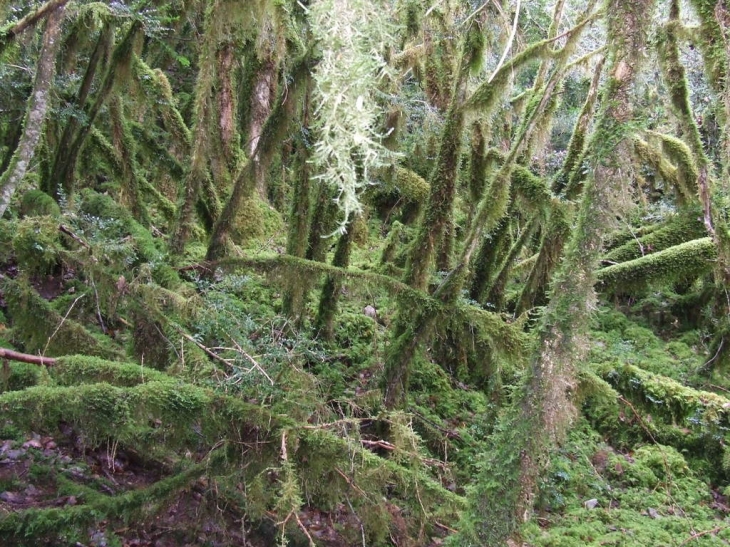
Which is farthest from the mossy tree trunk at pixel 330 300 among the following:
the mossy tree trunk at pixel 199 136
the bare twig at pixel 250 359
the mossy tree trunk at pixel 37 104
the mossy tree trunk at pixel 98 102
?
the mossy tree trunk at pixel 37 104

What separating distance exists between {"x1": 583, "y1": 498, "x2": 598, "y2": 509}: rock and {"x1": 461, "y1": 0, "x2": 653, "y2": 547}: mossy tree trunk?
10.5 feet

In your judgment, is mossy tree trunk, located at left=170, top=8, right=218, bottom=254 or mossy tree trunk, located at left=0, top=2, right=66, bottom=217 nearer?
mossy tree trunk, located at left=0, top=2, right=66, bottom=217

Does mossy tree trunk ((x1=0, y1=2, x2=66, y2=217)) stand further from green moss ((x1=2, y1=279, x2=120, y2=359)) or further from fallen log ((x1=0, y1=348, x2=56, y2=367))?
fallen log ((x1=0, y1=348, x2=56, y2=367))

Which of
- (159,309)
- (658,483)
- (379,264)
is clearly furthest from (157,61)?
(658,483)

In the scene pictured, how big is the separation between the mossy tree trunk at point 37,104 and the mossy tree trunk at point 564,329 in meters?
3.44

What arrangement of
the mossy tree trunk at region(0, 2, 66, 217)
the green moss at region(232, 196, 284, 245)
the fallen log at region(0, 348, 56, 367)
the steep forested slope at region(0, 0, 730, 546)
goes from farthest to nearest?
the green moss at region(232, 196, 284, 245), the mossy tree trunk at region(0, 2, 66, 217), the fallen log at region(0, 348, 56, 367), the steep forested slope at region(0, 0, 730, 546)

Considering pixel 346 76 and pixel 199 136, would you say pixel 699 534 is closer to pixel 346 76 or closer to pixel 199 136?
pixel 346 76

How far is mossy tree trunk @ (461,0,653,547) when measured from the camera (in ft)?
7.79

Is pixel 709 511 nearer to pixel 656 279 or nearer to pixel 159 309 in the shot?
pixel 656 279

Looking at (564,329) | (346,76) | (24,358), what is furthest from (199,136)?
(564,329)

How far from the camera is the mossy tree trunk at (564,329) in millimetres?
2375

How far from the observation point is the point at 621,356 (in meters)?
7.16

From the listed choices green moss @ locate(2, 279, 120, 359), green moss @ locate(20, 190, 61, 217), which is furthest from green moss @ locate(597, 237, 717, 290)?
green moss @ locate(20, 190, 61, 217)

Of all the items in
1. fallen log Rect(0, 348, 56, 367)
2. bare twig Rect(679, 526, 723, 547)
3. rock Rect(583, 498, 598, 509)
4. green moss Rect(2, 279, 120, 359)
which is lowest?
rock Rect(583, 498, 598, 509)
